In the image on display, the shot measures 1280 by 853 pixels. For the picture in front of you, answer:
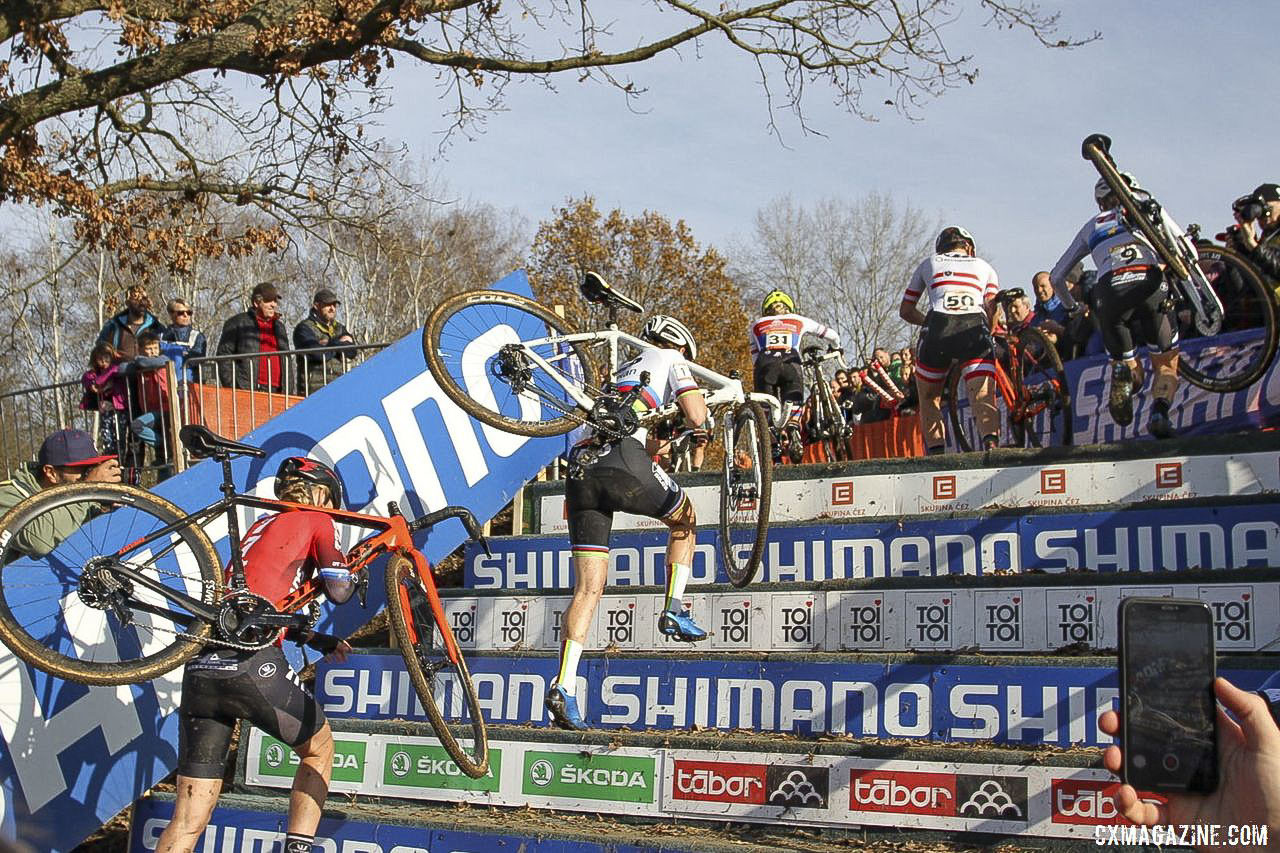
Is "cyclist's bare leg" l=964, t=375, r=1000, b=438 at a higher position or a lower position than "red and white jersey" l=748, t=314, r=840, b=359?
lower

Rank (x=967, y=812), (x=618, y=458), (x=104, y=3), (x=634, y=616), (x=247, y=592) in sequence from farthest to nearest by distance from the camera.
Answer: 1. (x=104, y=3)
2. (x=634, y=616)
3. (x=618, y=458)
4. (x=247, y=592)
5. (x=967, y=812)

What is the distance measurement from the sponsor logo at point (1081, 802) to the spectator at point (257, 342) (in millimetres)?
7643

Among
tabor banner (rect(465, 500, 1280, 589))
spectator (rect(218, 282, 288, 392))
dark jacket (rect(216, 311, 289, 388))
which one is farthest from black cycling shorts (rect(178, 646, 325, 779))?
spectator (rect(218, 282, 288, 392))

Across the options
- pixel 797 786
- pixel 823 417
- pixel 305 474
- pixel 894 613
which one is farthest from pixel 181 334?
pixel 797 786

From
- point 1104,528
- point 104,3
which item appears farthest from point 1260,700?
point 104,3

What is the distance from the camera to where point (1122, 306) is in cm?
888

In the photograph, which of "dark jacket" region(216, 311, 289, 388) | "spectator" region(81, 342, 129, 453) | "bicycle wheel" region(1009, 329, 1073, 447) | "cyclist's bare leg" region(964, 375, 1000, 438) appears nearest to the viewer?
"cyclist's bare leg" region(964, 375, 1000, 438)

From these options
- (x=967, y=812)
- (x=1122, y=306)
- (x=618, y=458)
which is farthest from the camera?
(x=1122, y=306)

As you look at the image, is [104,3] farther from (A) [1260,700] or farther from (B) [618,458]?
(A) [1260,700]

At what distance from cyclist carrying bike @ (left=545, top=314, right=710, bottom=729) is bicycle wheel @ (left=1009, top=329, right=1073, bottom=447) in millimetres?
3860

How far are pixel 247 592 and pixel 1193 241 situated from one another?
7095 millimetres

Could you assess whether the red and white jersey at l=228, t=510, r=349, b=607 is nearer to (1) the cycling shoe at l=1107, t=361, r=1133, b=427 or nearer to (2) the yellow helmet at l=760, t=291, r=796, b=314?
(1) the cycling shoe at l=1107, t=361, r=1133, b=427

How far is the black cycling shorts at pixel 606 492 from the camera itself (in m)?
6.98

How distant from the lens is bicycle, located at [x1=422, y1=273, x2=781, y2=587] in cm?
739
